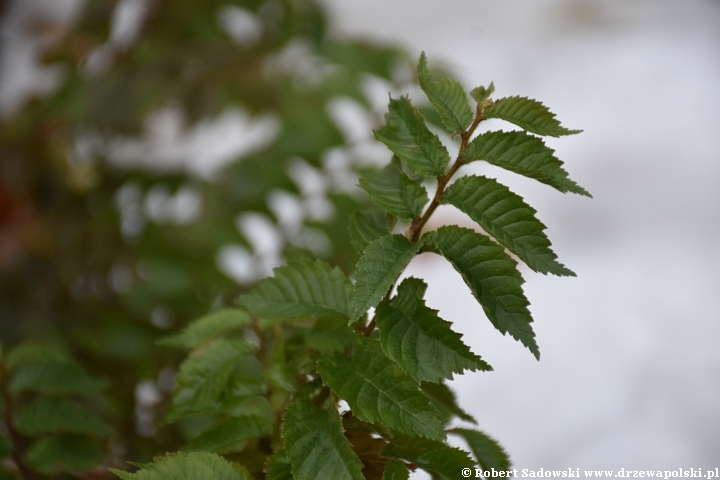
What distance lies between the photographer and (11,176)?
92 centimetres

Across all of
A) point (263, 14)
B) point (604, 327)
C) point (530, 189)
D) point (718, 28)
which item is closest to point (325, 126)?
point (263, 14)

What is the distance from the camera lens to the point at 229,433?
0.36m

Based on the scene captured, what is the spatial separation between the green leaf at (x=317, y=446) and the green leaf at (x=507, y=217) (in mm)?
121

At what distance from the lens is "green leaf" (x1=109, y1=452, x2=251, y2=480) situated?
0.31 meters

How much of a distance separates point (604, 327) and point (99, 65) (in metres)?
0.95

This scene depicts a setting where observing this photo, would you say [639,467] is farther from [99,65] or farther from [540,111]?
[99,65]

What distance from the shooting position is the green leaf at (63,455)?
1.50ft

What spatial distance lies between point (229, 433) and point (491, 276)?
171 mm

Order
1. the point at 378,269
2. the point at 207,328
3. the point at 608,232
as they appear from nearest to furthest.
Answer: the point at 378,269, the point at 207,328, the point at 608,232

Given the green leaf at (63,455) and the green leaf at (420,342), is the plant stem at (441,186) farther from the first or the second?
the green leaf at (63,455)

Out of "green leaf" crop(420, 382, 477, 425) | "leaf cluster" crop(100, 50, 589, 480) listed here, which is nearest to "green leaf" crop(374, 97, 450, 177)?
"leaf cluster" crop(100, 50, 589, 480)

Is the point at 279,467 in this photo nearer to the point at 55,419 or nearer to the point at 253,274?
the point at 55,419

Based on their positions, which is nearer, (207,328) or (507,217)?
(507,217)

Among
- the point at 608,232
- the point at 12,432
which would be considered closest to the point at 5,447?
the point at 12,432
